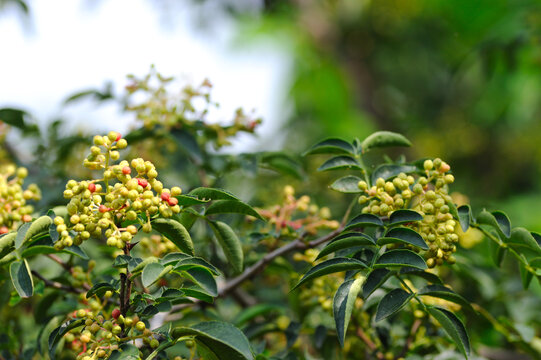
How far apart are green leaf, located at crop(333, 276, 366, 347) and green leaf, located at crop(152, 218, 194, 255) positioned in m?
0.32

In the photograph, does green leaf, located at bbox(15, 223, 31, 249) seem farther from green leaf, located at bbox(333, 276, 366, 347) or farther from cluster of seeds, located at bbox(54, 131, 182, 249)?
green leaf, located at bbox(333, 276, 366, 347)

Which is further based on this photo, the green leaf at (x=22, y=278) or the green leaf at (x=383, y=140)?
the green leaf at (x=383, y=140)

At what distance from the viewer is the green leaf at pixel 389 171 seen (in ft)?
4.23

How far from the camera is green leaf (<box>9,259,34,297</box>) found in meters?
1.08

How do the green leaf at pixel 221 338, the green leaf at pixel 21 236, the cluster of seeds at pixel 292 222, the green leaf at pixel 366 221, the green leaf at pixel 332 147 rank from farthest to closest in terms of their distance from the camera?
the cluster of seeds at pixel 292 222 < the green leaf at pixel 332 147 < the green leaf at pixel 366 221 < the green leaf at pixel 21 236 < the green leaf at pixel 221 338

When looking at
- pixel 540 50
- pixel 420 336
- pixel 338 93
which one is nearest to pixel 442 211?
pixel 420 336

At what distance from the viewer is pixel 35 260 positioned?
176 centimetres

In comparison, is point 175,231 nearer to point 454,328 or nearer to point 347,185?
point 347,185

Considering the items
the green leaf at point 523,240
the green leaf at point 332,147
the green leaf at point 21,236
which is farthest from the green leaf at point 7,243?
the green leaf at point 523,240

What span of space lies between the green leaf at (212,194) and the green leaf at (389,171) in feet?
1.23

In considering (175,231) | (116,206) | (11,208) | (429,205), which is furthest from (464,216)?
(11,208)

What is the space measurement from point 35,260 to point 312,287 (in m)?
0.90

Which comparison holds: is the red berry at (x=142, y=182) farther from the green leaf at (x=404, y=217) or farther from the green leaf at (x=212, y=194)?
the green leaf at (x=404, y=217)

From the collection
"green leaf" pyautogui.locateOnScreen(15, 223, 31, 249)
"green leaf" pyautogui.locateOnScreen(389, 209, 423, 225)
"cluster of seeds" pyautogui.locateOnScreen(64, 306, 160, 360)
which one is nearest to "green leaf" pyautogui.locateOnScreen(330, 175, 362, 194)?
"green leaf" pyautogui.locateOnScreen(389, 209, 423, 225)
